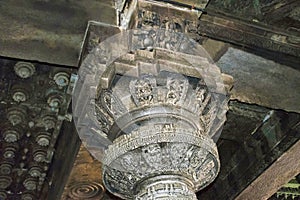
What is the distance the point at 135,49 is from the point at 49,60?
660 mm

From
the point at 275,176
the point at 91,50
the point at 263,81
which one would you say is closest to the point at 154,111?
the point at 91,50

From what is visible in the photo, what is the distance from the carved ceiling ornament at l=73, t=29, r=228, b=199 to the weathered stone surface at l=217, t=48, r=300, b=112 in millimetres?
661

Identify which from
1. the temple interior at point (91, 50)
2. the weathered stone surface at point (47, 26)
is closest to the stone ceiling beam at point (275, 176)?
the temple interior at point (91, 50)

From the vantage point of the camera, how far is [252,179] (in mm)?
4984

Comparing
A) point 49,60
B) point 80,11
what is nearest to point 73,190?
point 49,60

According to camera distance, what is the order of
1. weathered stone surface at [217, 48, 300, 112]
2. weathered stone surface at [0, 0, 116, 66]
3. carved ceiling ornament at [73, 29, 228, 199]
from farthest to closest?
1. weathered stone surface at [217, 48, 300, 112]
2. weathered stone surface at [0, 0, 116, 66]
3. carved ceiling ornament at [73, 29, 228, 199]

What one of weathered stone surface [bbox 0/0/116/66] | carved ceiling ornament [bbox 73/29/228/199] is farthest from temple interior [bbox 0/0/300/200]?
carved ceiling ornament [bbox 73/29/228/199]

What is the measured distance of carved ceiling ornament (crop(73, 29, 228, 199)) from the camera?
10.0 ft

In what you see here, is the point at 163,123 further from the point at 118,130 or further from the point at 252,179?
the point at 252,179

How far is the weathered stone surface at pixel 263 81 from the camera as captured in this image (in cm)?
404

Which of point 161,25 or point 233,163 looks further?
point 233,163

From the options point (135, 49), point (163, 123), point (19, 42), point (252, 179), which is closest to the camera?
point (163, 123)

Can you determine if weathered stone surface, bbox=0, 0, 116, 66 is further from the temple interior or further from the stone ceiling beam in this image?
the stone ceiling beam

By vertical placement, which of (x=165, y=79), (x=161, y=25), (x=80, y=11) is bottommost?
(x=165, y=79)
